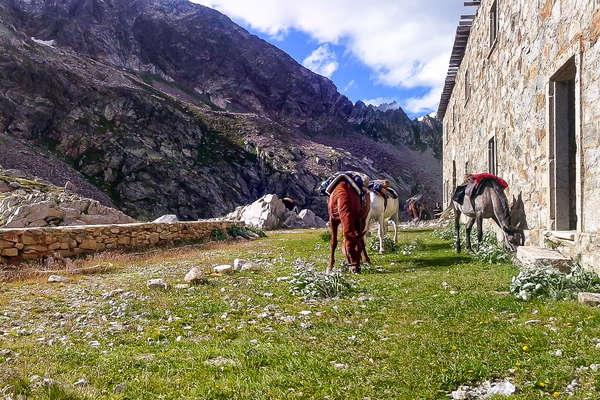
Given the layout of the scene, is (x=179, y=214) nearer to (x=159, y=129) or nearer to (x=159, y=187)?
(x=159, y=187)

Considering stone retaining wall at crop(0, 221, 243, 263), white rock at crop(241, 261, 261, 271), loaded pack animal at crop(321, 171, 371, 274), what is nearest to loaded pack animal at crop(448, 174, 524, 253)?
loaded pack animal at crop(321, 171, 371, 274)

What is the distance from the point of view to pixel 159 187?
1827 inches

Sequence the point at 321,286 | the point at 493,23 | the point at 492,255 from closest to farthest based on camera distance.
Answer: the point at 321,286, the point at 492,255, the point at 493,23

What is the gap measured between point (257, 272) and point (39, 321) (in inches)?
198

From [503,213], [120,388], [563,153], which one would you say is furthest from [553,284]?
[120,388]

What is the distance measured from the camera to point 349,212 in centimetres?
914

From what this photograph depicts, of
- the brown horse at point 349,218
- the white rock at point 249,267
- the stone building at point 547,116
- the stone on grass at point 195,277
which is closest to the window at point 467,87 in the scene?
the stone building at point 547,116

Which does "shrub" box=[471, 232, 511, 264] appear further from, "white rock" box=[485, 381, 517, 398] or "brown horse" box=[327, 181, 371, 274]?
"white rock" box=[485, 381, 517, 398]

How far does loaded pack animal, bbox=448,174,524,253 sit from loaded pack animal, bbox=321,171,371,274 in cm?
352

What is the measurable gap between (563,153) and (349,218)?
15.9 ft

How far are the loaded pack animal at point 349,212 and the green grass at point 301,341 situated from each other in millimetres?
1179

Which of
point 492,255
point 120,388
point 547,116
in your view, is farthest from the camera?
point 492,255

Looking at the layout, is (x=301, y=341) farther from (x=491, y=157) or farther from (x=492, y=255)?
(x=491, y=157)

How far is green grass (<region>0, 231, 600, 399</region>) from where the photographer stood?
3.55m
